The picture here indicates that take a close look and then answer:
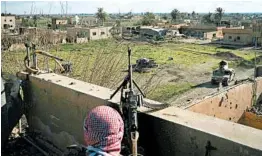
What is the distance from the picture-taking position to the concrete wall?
2.11 metres

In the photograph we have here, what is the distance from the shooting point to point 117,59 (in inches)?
390

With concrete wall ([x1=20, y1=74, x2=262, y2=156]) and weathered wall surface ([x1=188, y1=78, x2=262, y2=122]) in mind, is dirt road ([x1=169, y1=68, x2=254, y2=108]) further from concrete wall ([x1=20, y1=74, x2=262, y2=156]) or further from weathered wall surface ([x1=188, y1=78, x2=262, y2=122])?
concrete wall ([x1=20, y1=74, x2=262, y2=156])

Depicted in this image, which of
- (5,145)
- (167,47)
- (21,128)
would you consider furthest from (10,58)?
(167,47)

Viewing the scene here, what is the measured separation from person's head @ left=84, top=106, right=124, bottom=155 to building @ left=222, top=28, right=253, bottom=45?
36257 mm

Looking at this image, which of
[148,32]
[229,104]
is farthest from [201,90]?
[148,32]

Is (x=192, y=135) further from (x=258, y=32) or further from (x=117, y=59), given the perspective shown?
(x=258, y=32)

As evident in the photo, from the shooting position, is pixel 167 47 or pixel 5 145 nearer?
pixel 5 145

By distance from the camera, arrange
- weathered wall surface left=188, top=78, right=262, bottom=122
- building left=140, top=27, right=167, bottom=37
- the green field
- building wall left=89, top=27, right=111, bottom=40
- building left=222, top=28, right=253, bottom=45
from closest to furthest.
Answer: the green field < weathered wall surface left=188, top=78, right=262, bottom=122 < building left=222, top=28, right=253, bottom=45 < building wall left=89, top=27, right=111, bottom=40 < building left=140, top=27, right=167, bottom=37

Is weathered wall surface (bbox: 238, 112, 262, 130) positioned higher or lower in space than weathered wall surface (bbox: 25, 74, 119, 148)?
lower

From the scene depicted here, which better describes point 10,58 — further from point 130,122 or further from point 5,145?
point 130,122

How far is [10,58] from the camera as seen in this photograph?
616cm

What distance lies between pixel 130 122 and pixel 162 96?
39.4 feet

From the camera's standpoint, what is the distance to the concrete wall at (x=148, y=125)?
83.2 inches

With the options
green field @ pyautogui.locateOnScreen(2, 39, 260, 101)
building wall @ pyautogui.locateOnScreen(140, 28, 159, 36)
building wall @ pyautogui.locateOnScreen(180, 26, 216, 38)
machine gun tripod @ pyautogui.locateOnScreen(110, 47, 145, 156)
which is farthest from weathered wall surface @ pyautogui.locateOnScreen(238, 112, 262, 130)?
building wall @ pyautogui.locateOnScreen(180, 26, 216, 38)
